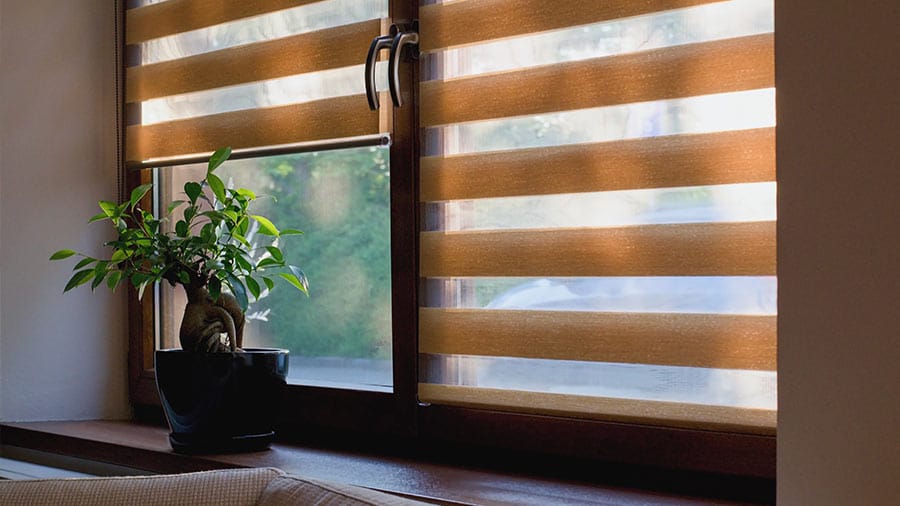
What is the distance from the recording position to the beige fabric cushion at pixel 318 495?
1198mm

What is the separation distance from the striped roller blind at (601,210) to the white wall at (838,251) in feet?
1.07

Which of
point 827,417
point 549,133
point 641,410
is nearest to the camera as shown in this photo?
point 827,417

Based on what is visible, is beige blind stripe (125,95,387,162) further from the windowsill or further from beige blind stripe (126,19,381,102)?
the windowsill

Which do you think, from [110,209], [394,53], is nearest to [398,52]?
[394,53]

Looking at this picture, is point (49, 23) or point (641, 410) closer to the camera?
point (641, 410)

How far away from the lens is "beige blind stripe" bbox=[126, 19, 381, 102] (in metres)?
2.09

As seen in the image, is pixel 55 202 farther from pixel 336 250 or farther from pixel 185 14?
pixel 336 250

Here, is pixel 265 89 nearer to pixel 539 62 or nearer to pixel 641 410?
pixel 539 62

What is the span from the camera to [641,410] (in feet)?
5.47

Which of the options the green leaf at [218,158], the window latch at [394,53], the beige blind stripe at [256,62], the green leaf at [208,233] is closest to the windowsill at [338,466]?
the green leaf at [208,233]

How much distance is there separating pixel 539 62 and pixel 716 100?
1.12ft

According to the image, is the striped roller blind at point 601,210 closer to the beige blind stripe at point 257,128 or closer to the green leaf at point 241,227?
the beige blind stripe at point 257,128

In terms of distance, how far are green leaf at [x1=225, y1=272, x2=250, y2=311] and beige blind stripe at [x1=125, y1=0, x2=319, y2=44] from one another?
0.60m

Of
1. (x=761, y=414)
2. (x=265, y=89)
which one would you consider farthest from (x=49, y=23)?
(x=761, y=414)
